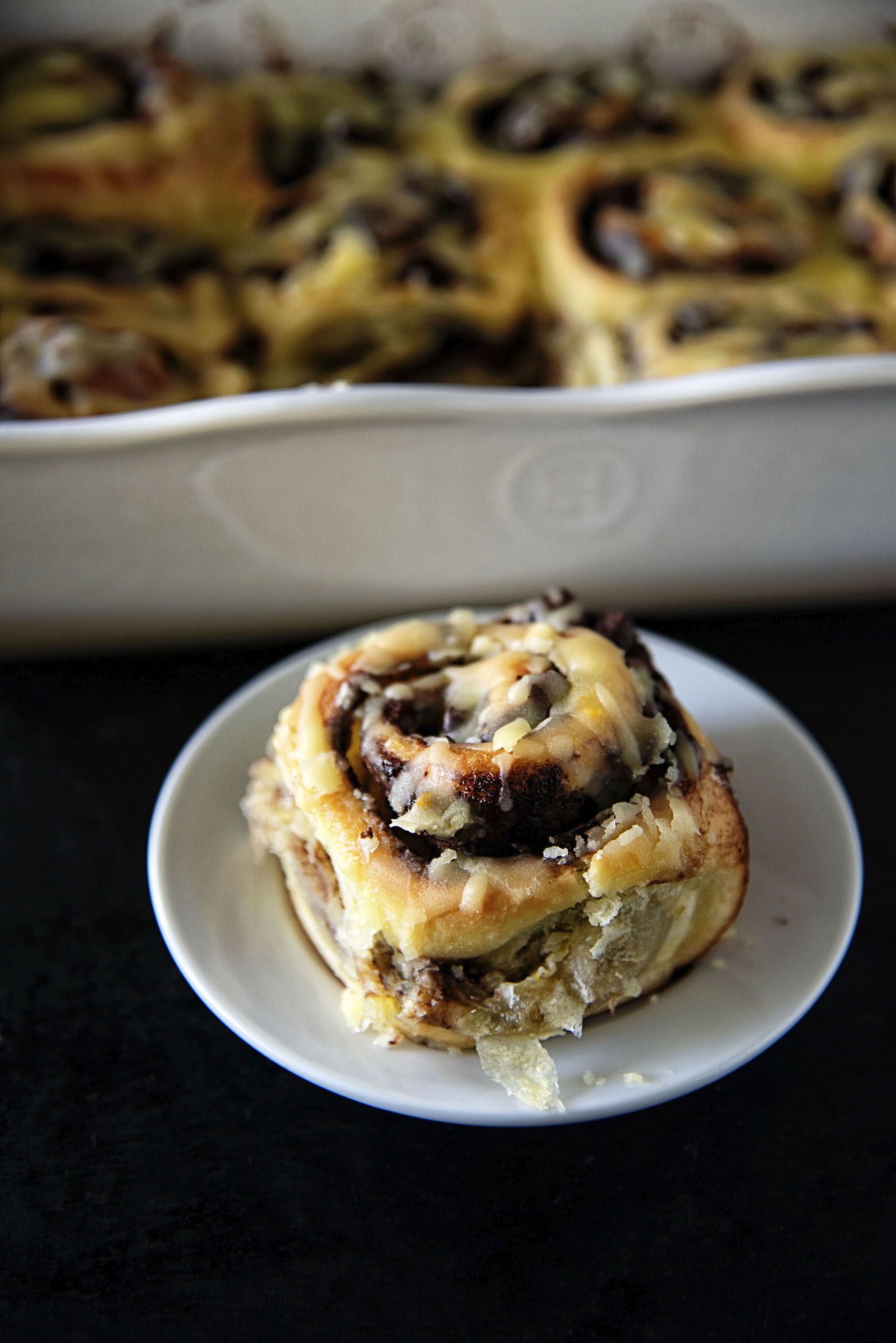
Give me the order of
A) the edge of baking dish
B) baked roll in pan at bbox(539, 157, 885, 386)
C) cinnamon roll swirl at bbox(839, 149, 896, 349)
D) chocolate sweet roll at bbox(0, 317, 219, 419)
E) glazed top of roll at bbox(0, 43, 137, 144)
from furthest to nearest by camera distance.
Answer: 1. glazed top of roll at bbox(0, 43, 137, 144)
2. cinnamon roll swirl at bbox(839, 149, 896, 349)
3. baked roll in pan at bbox(539, 157, 885, 386)
4. chocolate sweet roll at bbox(0, 317, 219, 419)
5. the edge of baking dish

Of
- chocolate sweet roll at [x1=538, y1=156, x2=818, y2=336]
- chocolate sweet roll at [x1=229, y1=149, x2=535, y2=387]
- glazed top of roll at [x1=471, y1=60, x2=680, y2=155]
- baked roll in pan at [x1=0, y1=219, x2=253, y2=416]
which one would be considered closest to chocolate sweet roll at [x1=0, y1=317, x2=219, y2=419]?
baked roll in pan at [x1=0, y1=219, x2=253, y2=416]

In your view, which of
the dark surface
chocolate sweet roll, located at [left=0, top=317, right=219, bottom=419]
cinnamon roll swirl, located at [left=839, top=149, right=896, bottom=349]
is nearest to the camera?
the dark surface

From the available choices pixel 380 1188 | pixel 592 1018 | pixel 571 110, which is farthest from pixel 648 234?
pixel 380 1188

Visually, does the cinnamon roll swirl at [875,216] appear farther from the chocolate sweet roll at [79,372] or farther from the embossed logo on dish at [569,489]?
the chocolate sweet roll at [79,372]

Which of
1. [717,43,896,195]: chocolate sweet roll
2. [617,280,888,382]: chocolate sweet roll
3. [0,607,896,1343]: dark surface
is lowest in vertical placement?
[0,607,896,1343]: dark surface

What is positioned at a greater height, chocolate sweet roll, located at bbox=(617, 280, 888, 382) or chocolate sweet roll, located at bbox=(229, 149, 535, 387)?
chocolate sweet roll, located at bbox=(229, 149, 535, 387)

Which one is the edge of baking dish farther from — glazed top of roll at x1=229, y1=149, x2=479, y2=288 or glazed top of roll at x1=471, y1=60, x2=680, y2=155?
glazed top of roll at x1=471, y1=60, x2=680, y2=155

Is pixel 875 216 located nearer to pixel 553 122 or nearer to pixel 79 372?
pixel 553 122
